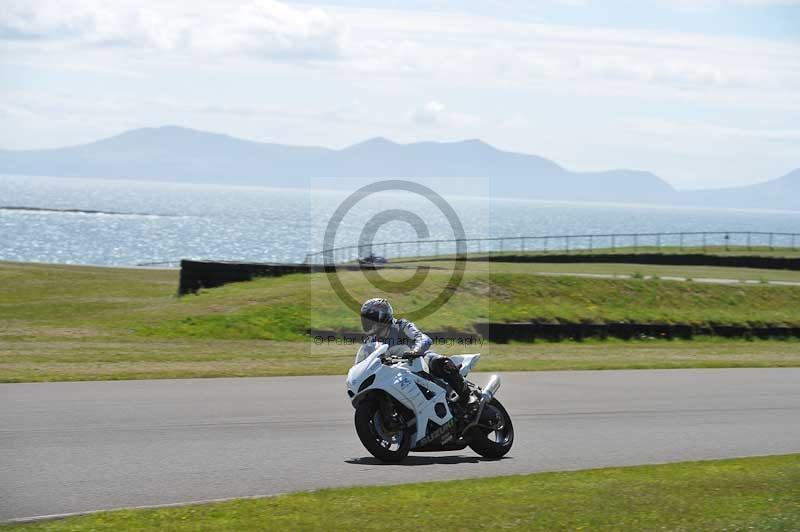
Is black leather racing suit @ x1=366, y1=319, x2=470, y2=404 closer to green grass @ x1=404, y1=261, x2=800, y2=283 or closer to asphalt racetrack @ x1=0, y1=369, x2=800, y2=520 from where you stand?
asphalt racetrack @ x1=0, y1=369, x2=800, y2=520

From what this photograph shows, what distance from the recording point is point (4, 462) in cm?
1032

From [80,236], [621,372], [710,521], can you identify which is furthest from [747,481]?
[80,236]

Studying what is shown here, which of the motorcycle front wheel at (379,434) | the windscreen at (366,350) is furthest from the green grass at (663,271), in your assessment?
the windscreen at (366,350)

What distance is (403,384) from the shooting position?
11094 millimetres

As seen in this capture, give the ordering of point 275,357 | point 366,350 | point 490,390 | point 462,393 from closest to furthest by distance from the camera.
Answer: point 366,350 → point 462,393 → point 490,390 → point 275,357

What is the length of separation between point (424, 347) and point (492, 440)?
154 cm

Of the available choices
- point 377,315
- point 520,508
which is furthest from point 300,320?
point 520,508

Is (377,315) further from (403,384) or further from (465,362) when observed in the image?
A: (465,362)

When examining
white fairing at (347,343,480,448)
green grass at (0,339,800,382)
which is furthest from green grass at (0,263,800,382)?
white fairing at (347,343,480,448)

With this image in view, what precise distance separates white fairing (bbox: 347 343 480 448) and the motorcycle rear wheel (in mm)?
491

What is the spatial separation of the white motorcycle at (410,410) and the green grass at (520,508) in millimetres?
1147

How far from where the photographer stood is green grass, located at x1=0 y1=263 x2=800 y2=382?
21.3 meters

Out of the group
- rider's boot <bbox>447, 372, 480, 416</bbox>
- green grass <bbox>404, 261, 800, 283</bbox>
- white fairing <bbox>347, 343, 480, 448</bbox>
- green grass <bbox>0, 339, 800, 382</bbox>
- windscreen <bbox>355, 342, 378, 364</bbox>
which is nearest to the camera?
white fairing <bbox>347, 343, 480, 448</bbox>

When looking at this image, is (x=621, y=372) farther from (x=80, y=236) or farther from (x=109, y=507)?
(x=80, y=236)
